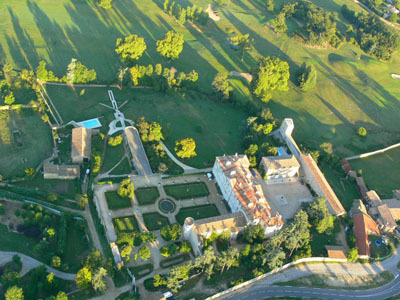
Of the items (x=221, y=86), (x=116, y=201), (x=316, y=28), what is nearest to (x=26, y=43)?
(x=221, y=86)

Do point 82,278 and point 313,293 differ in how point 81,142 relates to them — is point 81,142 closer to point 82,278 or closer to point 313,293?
point 82,278

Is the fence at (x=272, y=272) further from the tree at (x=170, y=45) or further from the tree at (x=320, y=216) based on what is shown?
the tree at (x=170, y=45)

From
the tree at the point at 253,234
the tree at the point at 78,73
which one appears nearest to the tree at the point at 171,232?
the tree at the point at 253,234

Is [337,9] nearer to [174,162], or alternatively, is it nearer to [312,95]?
A: [312,95]

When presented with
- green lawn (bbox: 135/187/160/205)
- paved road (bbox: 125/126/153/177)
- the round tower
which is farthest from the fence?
paved road (bbox: 125/126/153/177)

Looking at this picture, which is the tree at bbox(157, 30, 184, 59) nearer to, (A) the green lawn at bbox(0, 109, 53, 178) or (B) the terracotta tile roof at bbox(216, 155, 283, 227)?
(A) the green lawn at bbox(0, 109, 53, 178)
